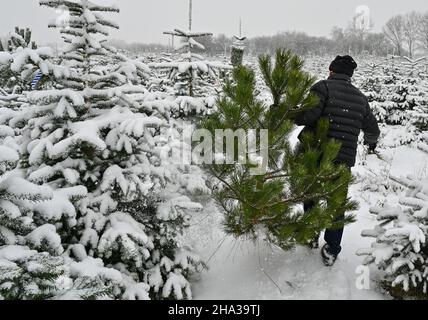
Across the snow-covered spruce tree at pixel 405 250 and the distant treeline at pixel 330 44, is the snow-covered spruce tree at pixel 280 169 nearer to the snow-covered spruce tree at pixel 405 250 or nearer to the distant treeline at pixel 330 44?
the snow-covered spruce tree at pixel 405 250

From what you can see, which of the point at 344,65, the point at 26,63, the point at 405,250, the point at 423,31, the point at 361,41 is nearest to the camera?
the point at 26,63

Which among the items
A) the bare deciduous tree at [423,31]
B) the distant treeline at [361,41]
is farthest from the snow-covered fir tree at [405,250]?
the bare deciduous tree at [423,31]

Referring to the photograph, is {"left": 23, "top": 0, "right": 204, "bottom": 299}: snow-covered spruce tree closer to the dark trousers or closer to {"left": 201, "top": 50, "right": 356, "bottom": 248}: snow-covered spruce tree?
{"left": 201, "top": 50, "right": 356, "bottom": 248}: snow-covered spruce tree

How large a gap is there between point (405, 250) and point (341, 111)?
1389mm

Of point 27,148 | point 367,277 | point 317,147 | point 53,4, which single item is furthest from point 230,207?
point 53,4

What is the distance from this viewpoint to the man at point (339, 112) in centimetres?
349

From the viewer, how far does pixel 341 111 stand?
11.5 ft

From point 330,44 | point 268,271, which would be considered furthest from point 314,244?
point 330,44

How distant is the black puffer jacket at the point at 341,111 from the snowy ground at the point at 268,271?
1.11 meters

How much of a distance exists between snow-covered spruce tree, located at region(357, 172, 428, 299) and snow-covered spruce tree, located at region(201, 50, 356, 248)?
0.41 m

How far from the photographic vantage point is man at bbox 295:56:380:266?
3.49 m

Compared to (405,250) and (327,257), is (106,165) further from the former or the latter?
(405,250)

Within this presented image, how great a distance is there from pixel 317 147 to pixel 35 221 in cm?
245
